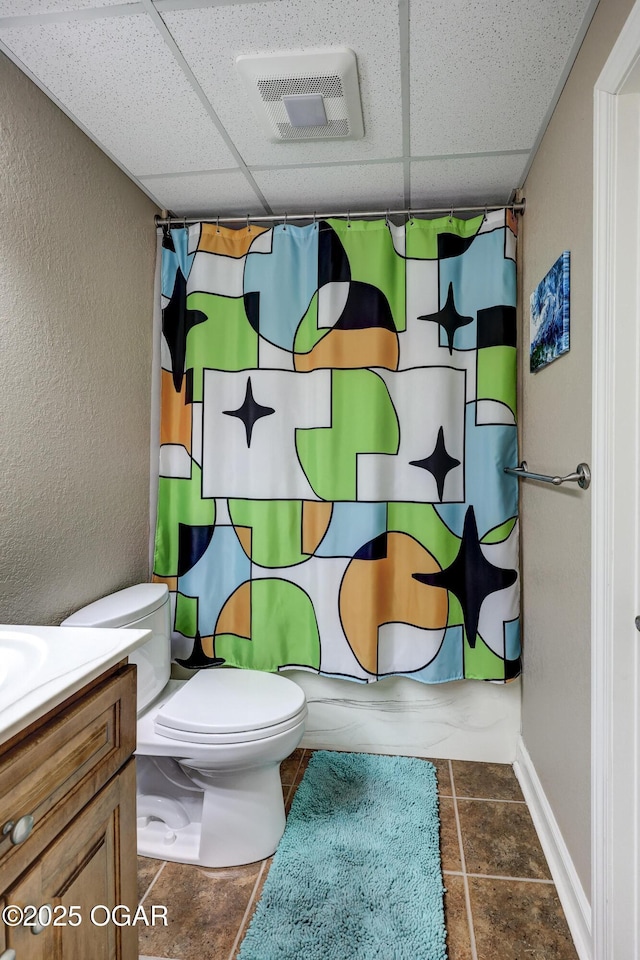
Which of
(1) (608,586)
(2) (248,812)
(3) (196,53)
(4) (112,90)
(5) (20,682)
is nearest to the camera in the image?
(5) (20,682)

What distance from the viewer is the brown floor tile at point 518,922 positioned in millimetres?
1344

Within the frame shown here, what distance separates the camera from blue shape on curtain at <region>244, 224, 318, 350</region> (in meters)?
2.16

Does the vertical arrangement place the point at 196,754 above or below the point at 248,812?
above

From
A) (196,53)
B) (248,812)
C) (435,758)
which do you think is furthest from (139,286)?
(435,758)

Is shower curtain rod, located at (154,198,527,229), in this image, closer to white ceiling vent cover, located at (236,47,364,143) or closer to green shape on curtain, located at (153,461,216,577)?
white ceiling vent cover, located at (236,47,364,143)

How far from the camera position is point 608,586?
3.97ft

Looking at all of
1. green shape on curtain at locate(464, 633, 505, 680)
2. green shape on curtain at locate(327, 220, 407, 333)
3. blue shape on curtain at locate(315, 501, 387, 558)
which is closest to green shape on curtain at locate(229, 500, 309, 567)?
blue shape on curtain at locate(315, 501, 387, 558)

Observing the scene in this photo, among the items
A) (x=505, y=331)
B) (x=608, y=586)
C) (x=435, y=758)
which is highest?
(x=505, y=331)

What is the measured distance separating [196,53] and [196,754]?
1854 millimetres

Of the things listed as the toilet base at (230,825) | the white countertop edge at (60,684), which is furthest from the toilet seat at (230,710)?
the white countertop edge at (60,684)

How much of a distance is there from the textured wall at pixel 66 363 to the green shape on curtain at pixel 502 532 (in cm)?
134

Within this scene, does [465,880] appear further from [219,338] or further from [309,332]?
[219,338]

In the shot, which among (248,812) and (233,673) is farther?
(233,673)

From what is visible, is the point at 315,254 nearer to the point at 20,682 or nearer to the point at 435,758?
the point at 20,682
